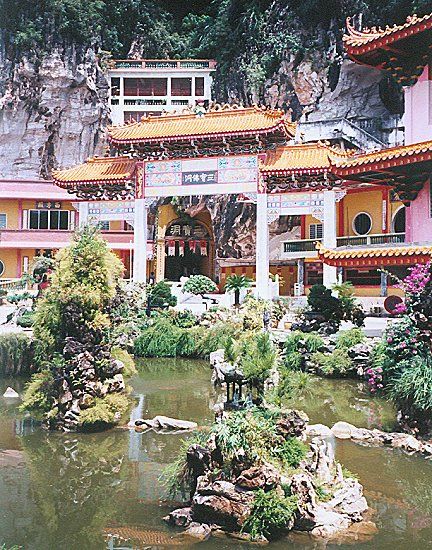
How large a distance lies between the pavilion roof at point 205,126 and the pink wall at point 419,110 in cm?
669

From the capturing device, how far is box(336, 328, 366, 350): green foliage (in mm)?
16391

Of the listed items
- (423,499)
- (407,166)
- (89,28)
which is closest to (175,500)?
(423,499)

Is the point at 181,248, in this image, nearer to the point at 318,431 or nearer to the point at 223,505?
Answer: the point at 318,431

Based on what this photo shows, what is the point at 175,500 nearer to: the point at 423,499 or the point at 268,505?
the point at 268,505

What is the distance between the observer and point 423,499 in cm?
822

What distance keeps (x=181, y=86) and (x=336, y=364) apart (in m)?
33.0

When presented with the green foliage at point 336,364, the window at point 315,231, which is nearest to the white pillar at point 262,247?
the window at point 315,231

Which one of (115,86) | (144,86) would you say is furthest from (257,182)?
(115,86)

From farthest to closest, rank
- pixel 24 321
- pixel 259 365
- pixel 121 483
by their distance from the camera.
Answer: pixel 24 321 < pixel 259 365 < pixel 121 483

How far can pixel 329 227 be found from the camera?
76.9 ft

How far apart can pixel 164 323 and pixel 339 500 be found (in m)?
13.4

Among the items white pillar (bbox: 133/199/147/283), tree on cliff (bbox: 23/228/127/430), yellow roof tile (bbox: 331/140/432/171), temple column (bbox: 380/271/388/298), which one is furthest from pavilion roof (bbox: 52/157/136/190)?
tree on cliff (bbox: 23/228/127/430)

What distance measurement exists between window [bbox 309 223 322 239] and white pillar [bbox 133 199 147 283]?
7.12 metres

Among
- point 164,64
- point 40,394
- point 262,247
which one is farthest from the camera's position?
point 164,64
